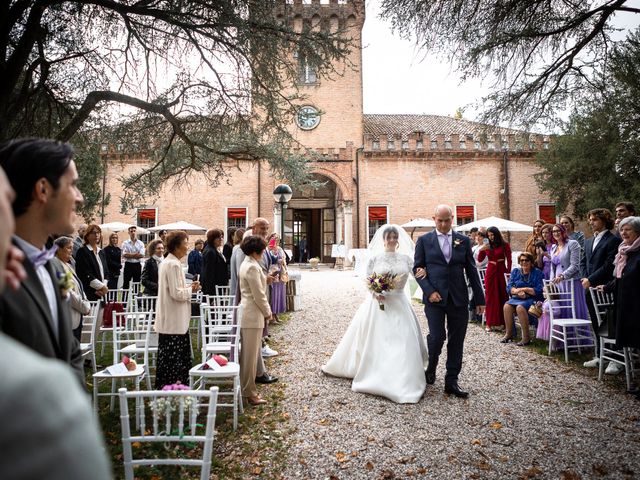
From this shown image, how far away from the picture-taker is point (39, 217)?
4.75ft

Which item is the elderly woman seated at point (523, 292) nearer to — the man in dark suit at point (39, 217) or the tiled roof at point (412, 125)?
the man in dark suit at point (39, 217)

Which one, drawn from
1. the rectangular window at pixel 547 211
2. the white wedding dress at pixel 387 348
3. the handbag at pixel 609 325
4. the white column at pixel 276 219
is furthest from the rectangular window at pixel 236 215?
the handbag at pixel 609 325

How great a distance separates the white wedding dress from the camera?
4.79m

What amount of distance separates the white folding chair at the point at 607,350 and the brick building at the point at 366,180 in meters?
18.6

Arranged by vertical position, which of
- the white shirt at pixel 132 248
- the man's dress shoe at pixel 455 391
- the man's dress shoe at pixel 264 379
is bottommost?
the man's dress shoe at pixel 264 379

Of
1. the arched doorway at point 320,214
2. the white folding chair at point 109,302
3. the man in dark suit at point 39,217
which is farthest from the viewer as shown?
the arched doorway at point 320,214

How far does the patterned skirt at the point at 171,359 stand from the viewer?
14.8 ft

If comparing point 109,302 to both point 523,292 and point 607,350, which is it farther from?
point 607,350

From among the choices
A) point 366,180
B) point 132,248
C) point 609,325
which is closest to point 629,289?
point 609,325

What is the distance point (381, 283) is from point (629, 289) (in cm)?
268

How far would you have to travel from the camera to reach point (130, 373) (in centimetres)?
402

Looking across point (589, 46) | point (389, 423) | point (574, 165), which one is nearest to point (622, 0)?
point (589, 46)

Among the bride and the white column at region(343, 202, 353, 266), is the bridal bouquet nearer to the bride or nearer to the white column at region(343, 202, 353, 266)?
the bride

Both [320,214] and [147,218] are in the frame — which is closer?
[147,218]
